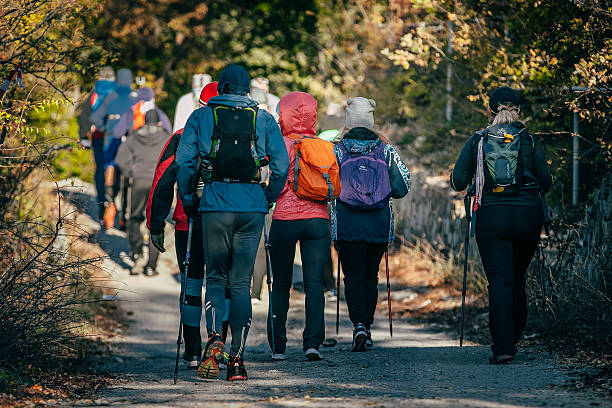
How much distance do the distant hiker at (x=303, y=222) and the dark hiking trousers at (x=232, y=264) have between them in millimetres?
740

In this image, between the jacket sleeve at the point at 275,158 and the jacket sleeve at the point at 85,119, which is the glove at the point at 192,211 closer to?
the jacket sleeve at the point at 275,158

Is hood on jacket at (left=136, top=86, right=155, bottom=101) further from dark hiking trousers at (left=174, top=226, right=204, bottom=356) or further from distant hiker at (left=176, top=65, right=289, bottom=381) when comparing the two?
distant hiker at (left=176, top=65, right=289, bottom=381)

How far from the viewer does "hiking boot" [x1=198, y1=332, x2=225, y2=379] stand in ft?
20.4

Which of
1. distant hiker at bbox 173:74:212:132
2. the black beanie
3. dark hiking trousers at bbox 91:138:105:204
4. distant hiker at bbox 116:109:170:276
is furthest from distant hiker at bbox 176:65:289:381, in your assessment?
dark hiking trousers at bbox 91:138:105:204

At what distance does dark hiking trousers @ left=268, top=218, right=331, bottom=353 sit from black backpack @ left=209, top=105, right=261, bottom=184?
94cm

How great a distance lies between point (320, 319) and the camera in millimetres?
7219

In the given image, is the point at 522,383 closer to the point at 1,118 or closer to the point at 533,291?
the point at 533,291

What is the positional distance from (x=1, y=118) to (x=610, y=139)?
4867 mm

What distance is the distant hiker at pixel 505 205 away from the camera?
6.60 meters

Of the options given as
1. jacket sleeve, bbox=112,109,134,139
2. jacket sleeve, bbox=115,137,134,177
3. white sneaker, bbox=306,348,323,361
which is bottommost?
white sneaker, bbox=306,348,323,361

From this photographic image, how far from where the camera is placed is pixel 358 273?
25.0 feet

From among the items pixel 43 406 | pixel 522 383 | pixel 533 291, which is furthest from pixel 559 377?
pixel 43 406

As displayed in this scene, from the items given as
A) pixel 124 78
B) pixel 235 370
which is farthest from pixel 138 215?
pixel 235 370

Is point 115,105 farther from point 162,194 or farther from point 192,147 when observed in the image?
point 192,147
